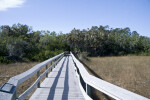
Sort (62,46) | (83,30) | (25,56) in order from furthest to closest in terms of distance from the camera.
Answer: (83,30)
(62,46)
(25,56)

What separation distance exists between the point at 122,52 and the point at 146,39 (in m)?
9.25

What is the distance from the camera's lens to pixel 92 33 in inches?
2052

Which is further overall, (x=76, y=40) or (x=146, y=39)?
(x=146, y=39)

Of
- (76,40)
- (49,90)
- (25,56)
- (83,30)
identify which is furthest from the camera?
(83,30)

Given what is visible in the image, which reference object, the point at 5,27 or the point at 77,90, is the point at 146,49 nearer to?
the point at 5,27

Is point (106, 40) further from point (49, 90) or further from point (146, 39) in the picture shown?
point (49, 90)

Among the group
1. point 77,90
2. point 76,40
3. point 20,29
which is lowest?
point 77,90

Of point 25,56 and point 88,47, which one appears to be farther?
point 88,47

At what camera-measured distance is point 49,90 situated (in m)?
6.28

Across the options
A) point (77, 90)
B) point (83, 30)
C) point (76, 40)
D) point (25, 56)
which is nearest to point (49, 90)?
point (77, 90)

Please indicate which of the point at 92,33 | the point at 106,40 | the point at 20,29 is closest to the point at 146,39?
the point at 106,40

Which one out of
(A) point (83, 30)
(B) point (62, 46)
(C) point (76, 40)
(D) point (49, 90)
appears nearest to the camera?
(D) point (49, 90)

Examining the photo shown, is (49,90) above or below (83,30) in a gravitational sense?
below

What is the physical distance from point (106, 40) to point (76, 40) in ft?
32.0
